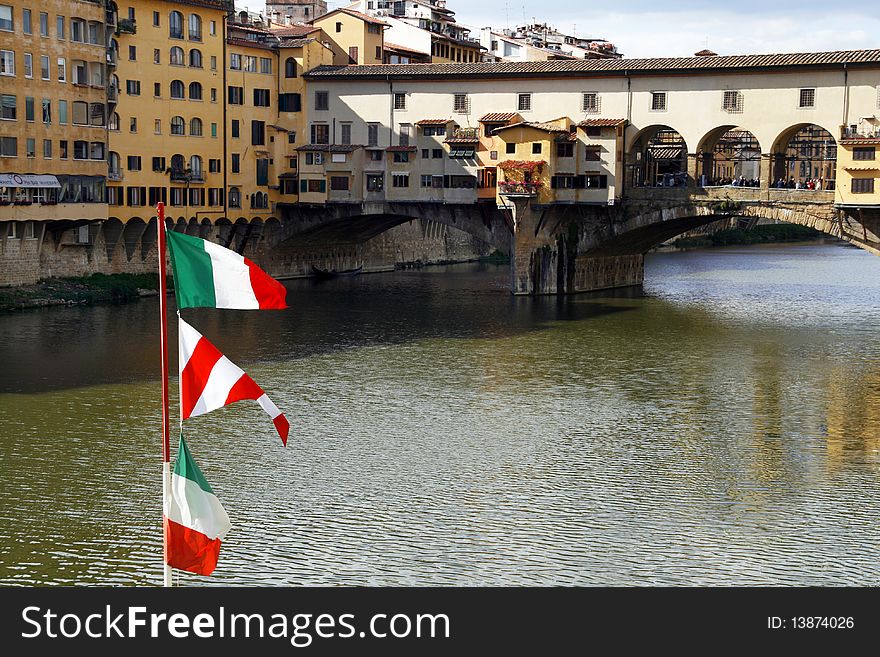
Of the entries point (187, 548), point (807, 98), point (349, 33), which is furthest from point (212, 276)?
point (349, 33)

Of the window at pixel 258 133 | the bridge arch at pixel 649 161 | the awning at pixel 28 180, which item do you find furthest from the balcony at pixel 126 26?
the bridge arch at pixel 649 161

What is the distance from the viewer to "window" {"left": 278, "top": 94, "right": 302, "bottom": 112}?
68375 mm

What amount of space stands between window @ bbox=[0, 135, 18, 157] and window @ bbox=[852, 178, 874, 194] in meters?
32.9

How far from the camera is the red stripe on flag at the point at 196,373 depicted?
1598cm

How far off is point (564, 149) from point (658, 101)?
4553mm

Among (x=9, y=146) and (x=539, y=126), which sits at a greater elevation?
(x=539, y=126)

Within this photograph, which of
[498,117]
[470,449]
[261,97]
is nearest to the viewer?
[470,449]

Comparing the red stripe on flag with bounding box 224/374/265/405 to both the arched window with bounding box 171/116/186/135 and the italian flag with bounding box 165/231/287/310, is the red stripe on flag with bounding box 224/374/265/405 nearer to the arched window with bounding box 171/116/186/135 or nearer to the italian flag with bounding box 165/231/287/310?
the italian flag with bounding box 165/231/287/310

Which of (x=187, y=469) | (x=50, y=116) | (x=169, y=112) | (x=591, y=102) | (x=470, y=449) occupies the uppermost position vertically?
(x=591, y=102)

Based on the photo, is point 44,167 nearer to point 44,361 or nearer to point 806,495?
point 44,361

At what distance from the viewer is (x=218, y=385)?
16.1 m

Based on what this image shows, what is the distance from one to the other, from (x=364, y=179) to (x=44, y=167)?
52.6ft

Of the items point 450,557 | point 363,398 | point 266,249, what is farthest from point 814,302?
point 450,557

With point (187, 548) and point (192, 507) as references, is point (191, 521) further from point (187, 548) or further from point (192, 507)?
point (187, 548)
